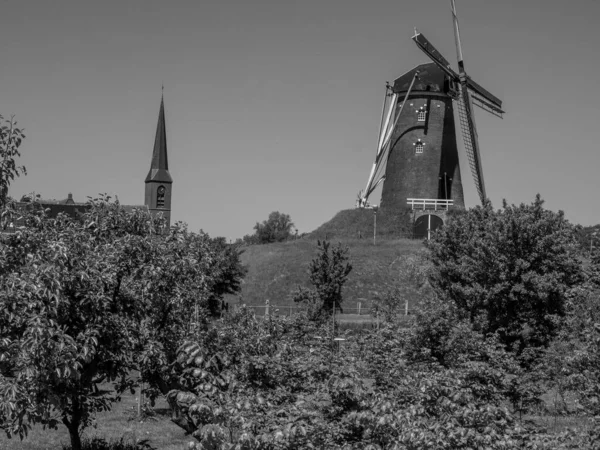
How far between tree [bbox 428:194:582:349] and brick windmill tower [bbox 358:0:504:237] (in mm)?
31763

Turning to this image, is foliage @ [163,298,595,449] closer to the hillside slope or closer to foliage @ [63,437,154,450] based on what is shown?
foliage @ [63,437,154,450]

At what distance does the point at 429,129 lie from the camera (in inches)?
2606

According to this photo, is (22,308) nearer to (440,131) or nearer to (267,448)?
(267,448)

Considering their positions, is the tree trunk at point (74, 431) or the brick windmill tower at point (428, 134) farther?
the brick windmill tower at point (428, 134)

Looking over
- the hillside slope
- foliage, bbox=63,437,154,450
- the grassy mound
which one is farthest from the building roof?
foliage, bbox=63,437,154,450

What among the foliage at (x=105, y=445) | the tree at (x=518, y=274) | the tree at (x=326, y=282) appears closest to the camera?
the foliage at (x=105, y=445)

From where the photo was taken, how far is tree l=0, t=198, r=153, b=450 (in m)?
10.9

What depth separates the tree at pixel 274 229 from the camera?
104562 millimetres

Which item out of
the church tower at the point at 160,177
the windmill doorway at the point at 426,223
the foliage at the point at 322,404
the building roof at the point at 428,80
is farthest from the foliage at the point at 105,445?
the church tower at the point at 160,177

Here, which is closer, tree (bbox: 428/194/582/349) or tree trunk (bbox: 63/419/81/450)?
tree trunk (bbox: 63/419/81/450)

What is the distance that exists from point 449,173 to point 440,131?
4.10 meters

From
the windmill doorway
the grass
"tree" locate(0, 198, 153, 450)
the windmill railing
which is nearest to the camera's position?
"tree" locate(0, 198, 153, 450)

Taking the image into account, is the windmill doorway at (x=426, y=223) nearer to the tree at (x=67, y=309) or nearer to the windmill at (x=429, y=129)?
the windmill at (x=429, y=129)

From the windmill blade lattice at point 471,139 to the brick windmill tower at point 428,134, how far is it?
0.29 feet
